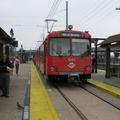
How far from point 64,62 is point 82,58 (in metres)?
1.03

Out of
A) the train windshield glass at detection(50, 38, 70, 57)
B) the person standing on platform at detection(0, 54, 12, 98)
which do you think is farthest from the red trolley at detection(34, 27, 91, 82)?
the person standing on platform at detection(0, 54, 12, 98)

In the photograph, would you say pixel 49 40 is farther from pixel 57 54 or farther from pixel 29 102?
pixel 29 102

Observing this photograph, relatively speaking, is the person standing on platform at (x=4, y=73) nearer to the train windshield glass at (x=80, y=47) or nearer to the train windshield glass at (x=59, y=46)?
the train windshield glass at (x=59, y=46)

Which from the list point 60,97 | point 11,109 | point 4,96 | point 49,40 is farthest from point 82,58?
point 11,109

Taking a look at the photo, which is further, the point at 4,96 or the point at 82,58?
the point at 82,58

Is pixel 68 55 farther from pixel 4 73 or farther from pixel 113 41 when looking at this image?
pixel 4 73

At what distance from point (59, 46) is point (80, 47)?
1.16 metres

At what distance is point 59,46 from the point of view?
12.6 m

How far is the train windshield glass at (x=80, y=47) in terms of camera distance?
12.6m

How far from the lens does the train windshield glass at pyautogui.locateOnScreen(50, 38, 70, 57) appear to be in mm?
12531

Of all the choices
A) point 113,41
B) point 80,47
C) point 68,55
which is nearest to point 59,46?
point 68,55

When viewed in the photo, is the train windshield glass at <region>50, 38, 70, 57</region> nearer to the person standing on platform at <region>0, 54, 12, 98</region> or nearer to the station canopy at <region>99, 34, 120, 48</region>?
the station canopy at <region>99, 34, 120, 48</region>

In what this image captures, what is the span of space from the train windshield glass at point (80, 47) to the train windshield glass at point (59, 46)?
0.33 meters

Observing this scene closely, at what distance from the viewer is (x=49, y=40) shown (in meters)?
12.6
